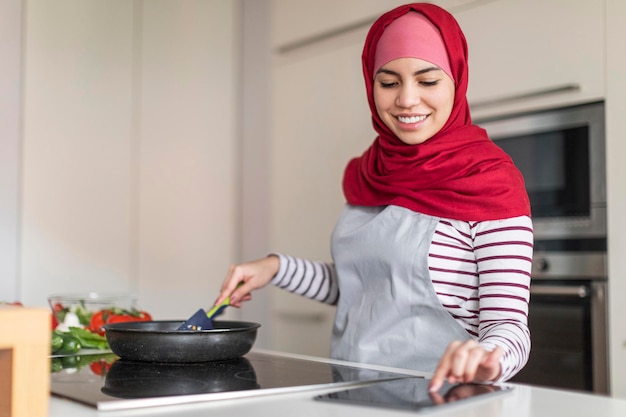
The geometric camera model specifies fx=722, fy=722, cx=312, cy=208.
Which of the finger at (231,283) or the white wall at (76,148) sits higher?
the white wall at (76,148)

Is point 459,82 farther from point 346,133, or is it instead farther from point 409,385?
point 346,133

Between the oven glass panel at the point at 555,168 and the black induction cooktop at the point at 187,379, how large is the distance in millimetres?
1049

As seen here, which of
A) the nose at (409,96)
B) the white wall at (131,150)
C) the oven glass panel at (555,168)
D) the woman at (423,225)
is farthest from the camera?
the white wall at (131,150)

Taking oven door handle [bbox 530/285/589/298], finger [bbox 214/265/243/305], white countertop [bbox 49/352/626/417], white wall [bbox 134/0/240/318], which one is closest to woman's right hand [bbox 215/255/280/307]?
finger [bbox 214/265/243/305]

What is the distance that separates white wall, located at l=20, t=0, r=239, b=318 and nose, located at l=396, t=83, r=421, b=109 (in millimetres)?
1614

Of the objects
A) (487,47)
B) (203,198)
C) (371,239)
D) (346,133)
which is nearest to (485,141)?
(371,239)

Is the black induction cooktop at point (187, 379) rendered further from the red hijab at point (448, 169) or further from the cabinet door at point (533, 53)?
the cabinet door at point (533, 53)

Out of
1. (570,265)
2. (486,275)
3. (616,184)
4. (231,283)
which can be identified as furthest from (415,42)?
(570,265)

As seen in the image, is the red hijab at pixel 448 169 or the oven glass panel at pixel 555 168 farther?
the oven glass panel at pixel 555 168

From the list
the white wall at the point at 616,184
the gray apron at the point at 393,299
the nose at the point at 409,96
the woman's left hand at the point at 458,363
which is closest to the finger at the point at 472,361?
the woman's left hand at the point at 458,363

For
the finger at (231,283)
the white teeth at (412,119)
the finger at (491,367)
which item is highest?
the white teeth at (412,119)

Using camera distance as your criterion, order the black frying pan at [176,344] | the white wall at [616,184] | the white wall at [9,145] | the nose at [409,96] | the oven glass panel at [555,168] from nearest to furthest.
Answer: the black frying pan at [176,344], the nose at [409,96], the white wall at [616,184], the oven glass panel at [555,168], the white wall at [9,145]

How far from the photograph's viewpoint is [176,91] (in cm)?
286

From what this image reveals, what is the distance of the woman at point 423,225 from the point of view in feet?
3.66
